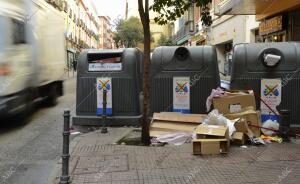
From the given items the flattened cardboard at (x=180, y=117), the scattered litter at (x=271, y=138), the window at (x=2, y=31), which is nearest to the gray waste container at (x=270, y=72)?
the scattered litter at (x=271, y=138)

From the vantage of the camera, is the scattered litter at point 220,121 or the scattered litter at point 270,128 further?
the scattered litter at point 270,128

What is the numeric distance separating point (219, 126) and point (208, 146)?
22.8 inches

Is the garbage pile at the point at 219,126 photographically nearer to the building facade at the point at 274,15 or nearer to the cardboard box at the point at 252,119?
the cardboard box at the point at 252,119

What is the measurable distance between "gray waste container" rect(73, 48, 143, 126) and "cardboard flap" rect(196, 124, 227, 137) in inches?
113

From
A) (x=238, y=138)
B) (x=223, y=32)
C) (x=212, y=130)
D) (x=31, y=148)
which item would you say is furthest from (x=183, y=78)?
(x=223, y=32)

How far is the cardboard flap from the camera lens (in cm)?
788

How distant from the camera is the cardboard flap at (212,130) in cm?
788

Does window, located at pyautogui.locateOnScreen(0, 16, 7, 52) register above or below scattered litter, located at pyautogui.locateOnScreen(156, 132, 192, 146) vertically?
above

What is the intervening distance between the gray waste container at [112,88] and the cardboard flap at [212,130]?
288 cm

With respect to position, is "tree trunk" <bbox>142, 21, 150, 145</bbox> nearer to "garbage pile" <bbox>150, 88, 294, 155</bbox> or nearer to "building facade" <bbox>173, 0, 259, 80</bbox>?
"garbage pile" <bbox>150, 88, 294, 155</bbox>

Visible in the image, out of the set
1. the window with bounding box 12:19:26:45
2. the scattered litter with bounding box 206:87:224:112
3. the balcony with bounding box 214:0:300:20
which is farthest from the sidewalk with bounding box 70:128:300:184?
the balcony with bounding box 214:0:300:20

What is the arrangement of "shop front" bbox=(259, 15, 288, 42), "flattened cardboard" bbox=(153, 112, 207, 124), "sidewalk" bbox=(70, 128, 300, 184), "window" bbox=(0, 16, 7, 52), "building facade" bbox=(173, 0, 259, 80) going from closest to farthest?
1. "sidewalk" bbox=(70, 128, 300, 184)
2. "flattened cardboard" bbox=(153, 112, 207, 124)
3. "window" bbox=(0, 16, 7, 52)
4. "shop front" bbox=(259, 15, 288, 42)
5. "building facade" bbox=(173, 0, 259, 80)

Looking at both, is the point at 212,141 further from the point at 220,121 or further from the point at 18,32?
the point at 18,32

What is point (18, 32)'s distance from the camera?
36.6 ft
